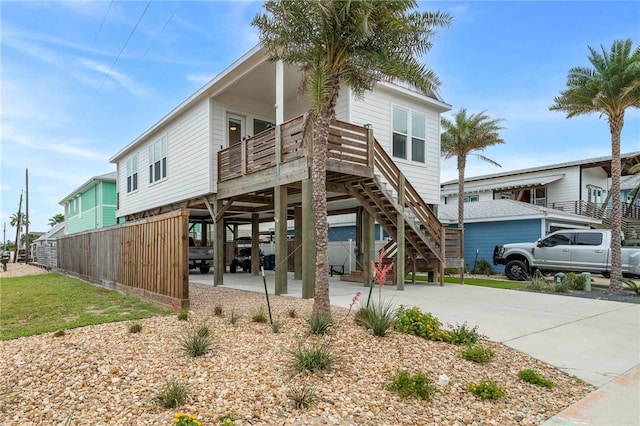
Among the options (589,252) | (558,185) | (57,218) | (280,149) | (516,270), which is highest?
(558,185)

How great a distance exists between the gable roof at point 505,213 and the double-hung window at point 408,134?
26.6 ft

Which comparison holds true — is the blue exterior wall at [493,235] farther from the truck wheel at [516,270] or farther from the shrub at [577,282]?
the shrub at [577,282]

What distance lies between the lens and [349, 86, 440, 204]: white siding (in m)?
11.5

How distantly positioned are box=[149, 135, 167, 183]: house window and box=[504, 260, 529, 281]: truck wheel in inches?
561

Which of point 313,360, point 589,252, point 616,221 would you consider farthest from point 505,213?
point 313,360

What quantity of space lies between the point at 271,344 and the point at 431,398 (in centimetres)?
199

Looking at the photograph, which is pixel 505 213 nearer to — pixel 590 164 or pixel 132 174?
pixel 590 164

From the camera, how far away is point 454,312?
24.6ft

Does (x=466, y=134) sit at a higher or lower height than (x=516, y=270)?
higher

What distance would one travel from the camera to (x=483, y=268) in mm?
18844

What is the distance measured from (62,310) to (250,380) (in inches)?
200

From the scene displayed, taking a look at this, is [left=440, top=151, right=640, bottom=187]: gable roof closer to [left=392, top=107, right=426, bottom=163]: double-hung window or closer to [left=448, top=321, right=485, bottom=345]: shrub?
[left=392, top=107, right=426, bottom=163]: double-hung window

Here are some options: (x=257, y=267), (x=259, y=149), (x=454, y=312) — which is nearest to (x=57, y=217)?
(x=257, y=267)

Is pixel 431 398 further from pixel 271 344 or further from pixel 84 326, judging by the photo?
pixel 84 326
